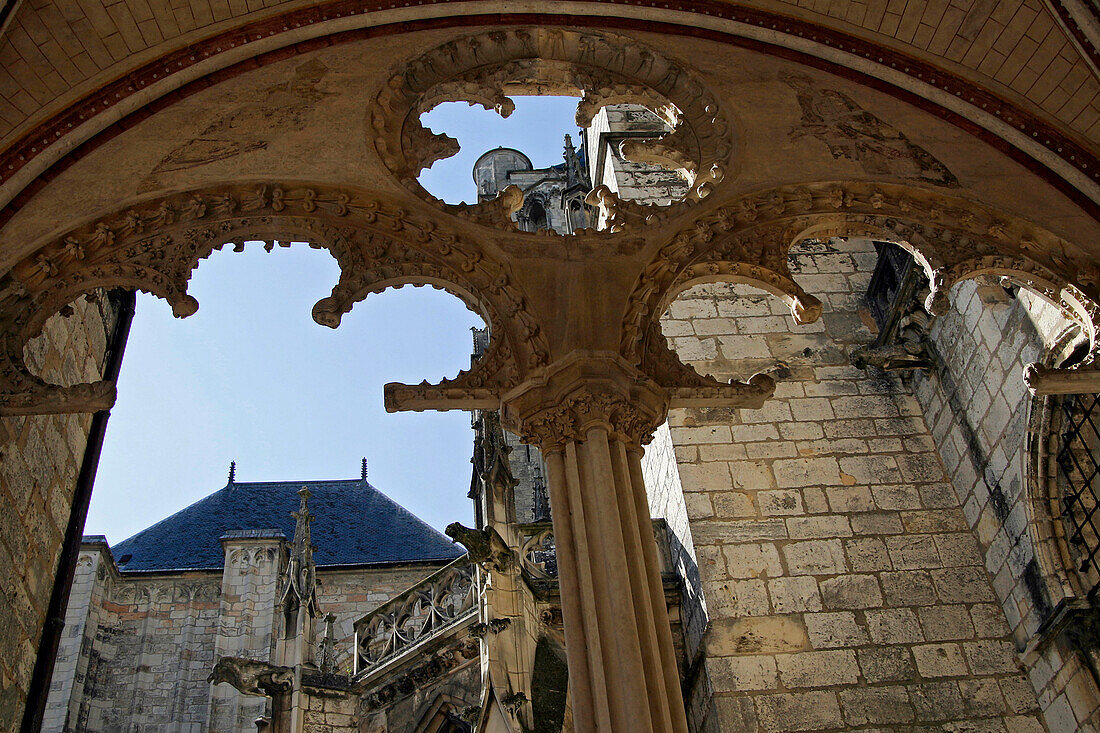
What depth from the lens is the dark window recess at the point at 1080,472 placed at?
627 centimetres

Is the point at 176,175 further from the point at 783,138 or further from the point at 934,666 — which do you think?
the point at 934,666

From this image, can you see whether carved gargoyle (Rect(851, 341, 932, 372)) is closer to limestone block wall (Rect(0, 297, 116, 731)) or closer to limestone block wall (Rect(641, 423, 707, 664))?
limestone block wall (Rect(641, 423, 707, 664))

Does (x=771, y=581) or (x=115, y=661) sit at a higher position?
(x=115, y=661)

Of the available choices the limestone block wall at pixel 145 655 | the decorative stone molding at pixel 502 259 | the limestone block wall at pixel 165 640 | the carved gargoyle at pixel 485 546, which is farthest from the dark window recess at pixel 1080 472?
the limestone block wall at pixel 145 655

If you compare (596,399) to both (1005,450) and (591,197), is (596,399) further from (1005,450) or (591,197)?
(1005,450)

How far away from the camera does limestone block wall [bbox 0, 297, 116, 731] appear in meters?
4.65

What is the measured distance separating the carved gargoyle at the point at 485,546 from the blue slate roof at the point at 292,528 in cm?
811

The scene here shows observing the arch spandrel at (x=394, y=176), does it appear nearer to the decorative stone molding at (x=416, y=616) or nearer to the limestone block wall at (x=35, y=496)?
the limestone block wall at (x=35, y=496)

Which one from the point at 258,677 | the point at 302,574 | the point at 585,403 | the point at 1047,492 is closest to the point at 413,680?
the point at 302,574

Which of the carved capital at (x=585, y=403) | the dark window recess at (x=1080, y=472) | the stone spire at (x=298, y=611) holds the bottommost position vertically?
the carved capital at (x=585, y=403)

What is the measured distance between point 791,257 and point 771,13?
316 centimetres

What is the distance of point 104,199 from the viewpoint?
189 inches

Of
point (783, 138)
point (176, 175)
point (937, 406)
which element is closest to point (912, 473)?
point (937, 406)

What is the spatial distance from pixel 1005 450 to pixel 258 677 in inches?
243
